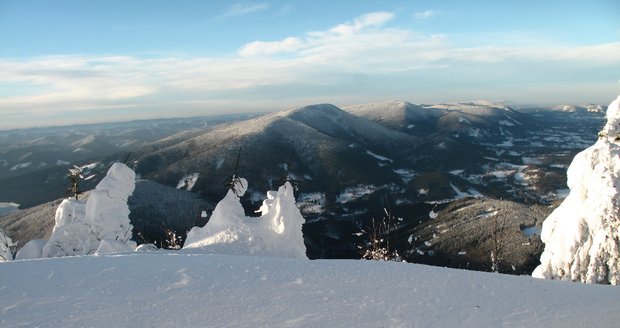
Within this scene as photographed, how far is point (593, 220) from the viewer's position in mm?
17000

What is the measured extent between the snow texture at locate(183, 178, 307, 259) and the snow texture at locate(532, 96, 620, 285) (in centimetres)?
1085

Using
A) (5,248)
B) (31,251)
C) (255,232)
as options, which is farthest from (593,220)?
(5,248)

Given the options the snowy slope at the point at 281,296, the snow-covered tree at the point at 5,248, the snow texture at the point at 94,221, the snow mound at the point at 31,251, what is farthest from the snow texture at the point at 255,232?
the snow-covered tree at the point at 5,248

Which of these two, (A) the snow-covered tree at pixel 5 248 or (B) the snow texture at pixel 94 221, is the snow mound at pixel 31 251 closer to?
(A) the snow-covered tree at pixel 5 248

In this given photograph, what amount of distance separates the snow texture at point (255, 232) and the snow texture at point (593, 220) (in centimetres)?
1085

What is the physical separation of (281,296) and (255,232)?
351 inches

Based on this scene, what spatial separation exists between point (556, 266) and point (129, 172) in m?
23.1

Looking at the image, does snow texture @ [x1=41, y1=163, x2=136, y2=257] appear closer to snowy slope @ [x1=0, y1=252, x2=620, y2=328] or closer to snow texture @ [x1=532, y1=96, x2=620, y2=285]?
snowy slope @ [x1=0, y1=252, x2=620, y2=328]

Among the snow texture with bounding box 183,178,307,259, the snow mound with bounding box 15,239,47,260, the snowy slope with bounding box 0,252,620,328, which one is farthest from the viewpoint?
the snow mound with bounding box 15,239,47,260

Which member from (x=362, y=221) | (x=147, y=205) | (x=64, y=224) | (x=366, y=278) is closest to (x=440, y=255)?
(x=362, y=221)

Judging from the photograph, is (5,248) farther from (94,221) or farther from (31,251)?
(94,221)

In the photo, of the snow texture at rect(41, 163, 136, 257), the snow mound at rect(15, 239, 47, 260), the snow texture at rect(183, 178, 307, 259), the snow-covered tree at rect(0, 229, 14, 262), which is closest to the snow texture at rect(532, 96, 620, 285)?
the snow texture at rect(183, 178, 307, 259)

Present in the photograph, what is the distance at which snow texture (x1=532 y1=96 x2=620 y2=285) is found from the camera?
645 inches

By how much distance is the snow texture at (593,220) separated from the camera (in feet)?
53.7
